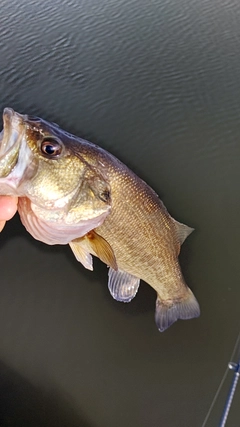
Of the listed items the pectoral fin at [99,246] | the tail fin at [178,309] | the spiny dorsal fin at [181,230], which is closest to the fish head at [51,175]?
the pectoral fin at [99,246]

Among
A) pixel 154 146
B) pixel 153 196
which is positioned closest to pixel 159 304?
pixel 153 196

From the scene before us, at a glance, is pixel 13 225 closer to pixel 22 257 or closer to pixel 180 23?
pixel 22 257

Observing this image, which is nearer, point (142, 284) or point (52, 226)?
point (52, 226)

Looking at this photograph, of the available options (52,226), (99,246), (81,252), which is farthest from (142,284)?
(52,226)

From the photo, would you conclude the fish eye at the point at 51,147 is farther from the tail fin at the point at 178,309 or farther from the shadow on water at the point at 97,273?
the shadow on water at the point at 97,273

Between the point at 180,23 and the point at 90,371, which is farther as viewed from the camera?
the point at 180,23

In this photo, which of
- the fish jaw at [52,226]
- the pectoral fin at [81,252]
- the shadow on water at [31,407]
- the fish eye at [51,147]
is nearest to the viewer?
the fish eye at [51,147]

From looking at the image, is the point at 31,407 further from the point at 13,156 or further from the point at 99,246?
the point at 13,156
